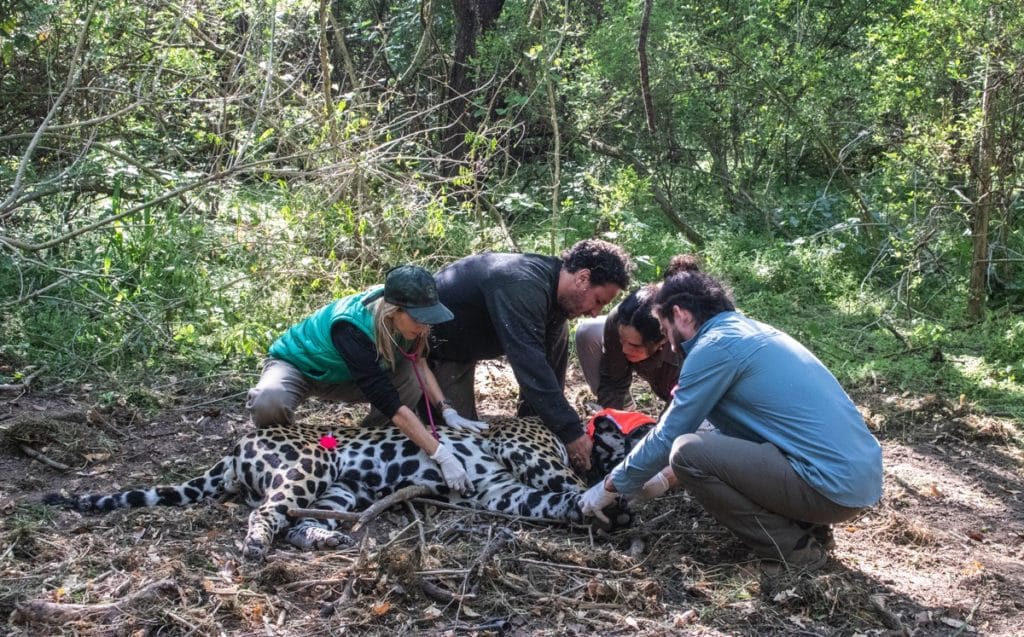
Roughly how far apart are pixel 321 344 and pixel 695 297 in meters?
2.15

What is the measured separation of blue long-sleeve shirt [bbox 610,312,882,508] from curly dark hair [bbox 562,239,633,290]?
43.3 inches

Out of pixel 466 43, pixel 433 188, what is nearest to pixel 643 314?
pixel 433 188

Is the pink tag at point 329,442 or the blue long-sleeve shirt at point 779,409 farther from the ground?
the blue long-sleeve shirt at point 779,409

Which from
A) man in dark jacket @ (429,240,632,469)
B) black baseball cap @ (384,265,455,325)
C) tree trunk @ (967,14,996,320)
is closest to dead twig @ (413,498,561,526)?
man in dark jacket @ (429,240,632,469)

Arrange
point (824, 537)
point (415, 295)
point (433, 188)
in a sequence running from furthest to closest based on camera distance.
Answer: point (433, 188), point (415, 295), point (824, 537)

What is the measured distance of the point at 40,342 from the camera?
24.2ft

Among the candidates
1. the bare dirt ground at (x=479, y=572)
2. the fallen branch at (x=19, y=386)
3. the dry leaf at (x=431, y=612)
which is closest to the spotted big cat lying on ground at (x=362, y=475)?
the bare dirt ground at (x=479, y=572)

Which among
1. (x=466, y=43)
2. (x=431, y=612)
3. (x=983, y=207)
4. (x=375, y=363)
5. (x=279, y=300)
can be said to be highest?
(x=466, y=43)

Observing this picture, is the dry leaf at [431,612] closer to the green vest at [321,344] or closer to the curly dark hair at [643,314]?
the green vest at [321,344]

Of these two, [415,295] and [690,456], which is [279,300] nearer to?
[415,295]

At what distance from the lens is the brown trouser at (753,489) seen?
4387 mm

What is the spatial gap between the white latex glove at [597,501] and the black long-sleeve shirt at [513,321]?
1.74 feet

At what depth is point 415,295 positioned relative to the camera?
5.03 meters

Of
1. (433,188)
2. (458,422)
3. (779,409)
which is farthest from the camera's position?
(433,188)
